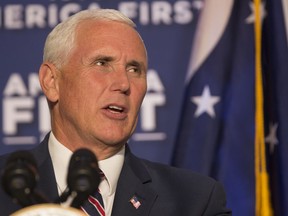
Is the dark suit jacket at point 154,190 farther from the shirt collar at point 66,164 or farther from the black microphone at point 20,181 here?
the black microphone at point 20,181

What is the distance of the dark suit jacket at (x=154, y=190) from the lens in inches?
68.1

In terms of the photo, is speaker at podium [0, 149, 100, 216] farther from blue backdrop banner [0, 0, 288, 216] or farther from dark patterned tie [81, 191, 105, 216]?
blue backdrop banner [0, 0, 288, 216]

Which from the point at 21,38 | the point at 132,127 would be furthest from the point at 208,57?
the point at 132,127

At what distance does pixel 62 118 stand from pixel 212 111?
857 millimetres

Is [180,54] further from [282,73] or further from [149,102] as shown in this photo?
[282,73]

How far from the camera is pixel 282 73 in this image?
255 cm

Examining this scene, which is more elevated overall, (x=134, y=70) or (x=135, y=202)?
(x=134, y=70)

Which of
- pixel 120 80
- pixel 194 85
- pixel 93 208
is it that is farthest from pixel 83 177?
pixel 194 85

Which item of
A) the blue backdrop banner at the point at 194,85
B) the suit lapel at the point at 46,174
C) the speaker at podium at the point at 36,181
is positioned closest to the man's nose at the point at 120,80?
the suit lapel at the point at 46,174

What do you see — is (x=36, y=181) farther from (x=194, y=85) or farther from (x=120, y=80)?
(x=194, y=85)

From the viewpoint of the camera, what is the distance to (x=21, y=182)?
3.39 ft

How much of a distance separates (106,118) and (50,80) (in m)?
0.27

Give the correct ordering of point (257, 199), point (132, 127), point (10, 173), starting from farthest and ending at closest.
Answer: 1. point (257, 199)
2. point (132, 127)
3. point (10, 173)

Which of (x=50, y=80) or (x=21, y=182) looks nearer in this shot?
(x=21, y=182)
